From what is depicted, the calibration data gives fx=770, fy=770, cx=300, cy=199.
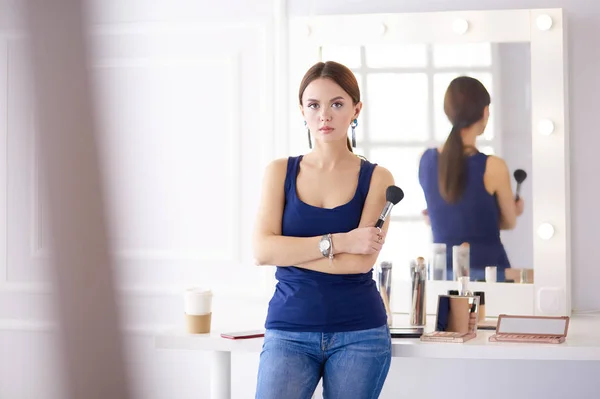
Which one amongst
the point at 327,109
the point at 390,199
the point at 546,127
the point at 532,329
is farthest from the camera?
the point at 546,127

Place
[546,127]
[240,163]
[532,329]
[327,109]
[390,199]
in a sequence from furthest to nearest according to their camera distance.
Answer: [240,163] → [546,127] → [532,329] → [327,109] → [390,199]

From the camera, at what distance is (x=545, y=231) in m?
2.15

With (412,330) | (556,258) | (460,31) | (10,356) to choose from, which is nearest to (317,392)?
(412,330)

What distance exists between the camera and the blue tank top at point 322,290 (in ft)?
5.10

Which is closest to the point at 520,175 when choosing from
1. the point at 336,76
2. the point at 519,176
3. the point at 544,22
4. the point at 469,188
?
the point at 519,176

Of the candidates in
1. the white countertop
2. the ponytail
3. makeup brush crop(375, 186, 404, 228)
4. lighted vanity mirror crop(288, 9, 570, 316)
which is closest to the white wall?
lighted vanity mirror crop(288, 9, 570, 316)

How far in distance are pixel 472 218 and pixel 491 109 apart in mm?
314

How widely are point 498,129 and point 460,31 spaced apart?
30cm

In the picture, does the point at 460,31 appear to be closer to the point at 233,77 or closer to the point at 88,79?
the point at 233,77

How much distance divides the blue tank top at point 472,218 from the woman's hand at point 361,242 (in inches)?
27.3

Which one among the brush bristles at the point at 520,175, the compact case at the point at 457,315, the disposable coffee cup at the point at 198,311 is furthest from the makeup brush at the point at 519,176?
the disposable coffee cup at the point at 198,311

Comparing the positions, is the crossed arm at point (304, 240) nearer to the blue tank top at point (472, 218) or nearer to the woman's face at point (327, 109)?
the woman's face at point (327, 109)

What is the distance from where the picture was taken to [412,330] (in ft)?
6.23

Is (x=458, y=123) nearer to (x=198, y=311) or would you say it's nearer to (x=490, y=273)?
(x=490, y=273)
